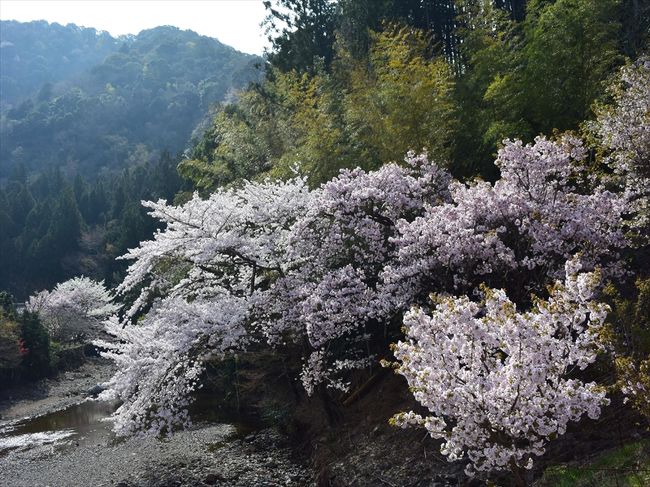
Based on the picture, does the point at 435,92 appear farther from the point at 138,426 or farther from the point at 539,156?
the point at 138,426

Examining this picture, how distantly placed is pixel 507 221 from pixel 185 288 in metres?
7.49

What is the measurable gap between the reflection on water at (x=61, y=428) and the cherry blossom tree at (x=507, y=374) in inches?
618

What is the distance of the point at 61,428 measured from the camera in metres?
21.1

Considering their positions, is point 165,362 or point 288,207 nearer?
point 165,362

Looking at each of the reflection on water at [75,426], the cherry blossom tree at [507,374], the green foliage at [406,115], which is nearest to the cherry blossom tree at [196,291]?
the green foliage at [406,115]

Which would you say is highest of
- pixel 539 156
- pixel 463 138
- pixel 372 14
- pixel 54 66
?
pixel 54 66

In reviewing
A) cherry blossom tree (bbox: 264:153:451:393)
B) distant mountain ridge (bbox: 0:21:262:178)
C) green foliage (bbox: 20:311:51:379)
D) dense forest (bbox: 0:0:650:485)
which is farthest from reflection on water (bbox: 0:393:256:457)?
distant mountain ridge (bbox: 0:21:262:178)

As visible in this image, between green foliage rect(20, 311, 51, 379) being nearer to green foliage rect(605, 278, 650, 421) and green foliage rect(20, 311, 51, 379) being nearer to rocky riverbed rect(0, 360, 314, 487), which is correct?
rocky riverbed rect(0, 360, 314, 487)

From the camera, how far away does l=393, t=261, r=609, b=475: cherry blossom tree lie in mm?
4875

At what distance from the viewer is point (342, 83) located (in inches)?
827

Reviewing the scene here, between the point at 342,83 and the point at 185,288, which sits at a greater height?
the point at 342,83

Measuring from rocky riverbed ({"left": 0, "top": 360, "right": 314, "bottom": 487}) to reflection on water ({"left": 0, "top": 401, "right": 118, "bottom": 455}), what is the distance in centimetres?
4

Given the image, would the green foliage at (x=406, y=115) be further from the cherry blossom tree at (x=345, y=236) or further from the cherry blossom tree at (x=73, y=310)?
the cherry blossom tree at (x=73, y=310)

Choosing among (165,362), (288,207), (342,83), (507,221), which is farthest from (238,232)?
(342,83)
